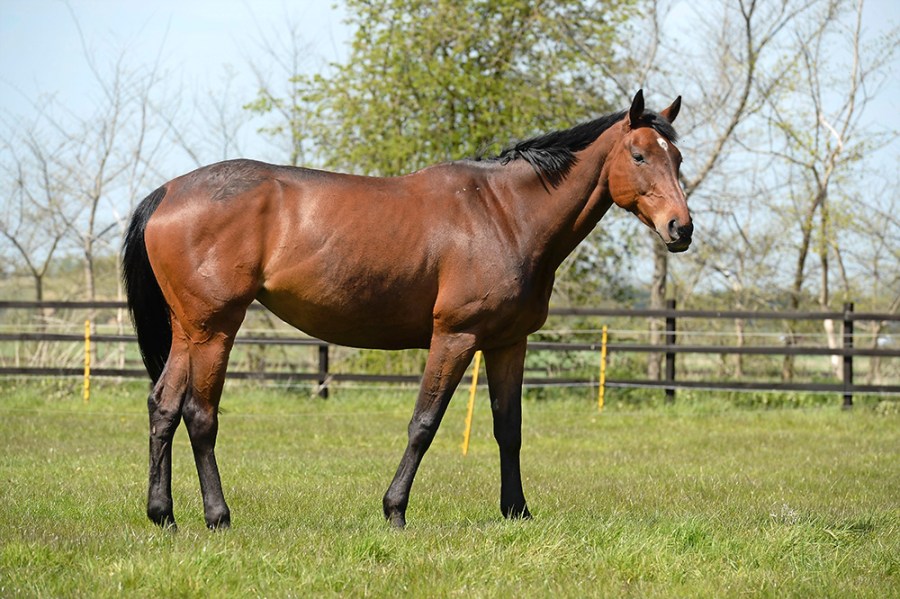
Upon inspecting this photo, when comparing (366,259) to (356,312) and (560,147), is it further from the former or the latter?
(560,147)

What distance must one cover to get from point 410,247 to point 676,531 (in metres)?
2.06

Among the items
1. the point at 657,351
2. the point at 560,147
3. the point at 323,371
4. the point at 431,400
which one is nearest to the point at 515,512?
the point at 431,400

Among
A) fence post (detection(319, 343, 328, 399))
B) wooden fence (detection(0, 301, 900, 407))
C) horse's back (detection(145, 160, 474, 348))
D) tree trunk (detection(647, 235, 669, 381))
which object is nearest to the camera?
horse's back (detection(145, 160, 474, 348))

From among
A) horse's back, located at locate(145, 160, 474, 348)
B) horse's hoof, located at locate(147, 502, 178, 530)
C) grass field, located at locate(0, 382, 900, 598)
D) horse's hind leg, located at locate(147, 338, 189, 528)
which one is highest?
horse's back, located at locate(145, 160, 474, 348)

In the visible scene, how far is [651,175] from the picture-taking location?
5.73 meters

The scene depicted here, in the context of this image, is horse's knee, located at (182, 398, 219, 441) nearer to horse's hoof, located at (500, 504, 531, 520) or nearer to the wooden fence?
horse's hoof, located at (500, 504, 531, 520)

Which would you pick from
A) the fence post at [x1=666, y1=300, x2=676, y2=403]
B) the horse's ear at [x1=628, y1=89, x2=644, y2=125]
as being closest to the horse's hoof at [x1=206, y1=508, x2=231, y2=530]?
the horse's ear at [x1=628, y1=89, x2=644, y2=125]

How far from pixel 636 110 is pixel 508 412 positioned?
1928 mm

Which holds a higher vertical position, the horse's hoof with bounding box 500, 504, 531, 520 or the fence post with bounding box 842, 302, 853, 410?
the fence post with bounding box 842, 302, 853, 410

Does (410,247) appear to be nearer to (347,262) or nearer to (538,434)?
(347,262)

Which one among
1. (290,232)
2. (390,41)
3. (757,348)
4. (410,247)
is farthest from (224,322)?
(390,41)

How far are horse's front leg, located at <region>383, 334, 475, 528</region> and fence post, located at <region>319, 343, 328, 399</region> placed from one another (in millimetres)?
10784

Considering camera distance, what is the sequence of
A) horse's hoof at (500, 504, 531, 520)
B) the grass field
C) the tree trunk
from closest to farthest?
the grass field < horse's hoof at (500, 504, 531, 520) < the tree trunk

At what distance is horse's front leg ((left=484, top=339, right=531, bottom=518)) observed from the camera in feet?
20.1
